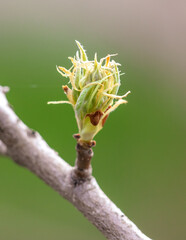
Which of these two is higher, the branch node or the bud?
the bud

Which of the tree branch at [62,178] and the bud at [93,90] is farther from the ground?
the bud at [93,90]

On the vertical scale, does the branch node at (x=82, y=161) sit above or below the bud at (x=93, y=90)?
below

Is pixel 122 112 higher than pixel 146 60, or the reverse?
pixel 146 60

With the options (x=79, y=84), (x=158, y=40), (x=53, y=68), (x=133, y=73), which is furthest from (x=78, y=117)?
(x=158, y=40)

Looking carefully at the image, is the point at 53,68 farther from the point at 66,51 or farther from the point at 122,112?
the point at 122,112

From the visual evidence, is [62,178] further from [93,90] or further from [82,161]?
[93,90]
